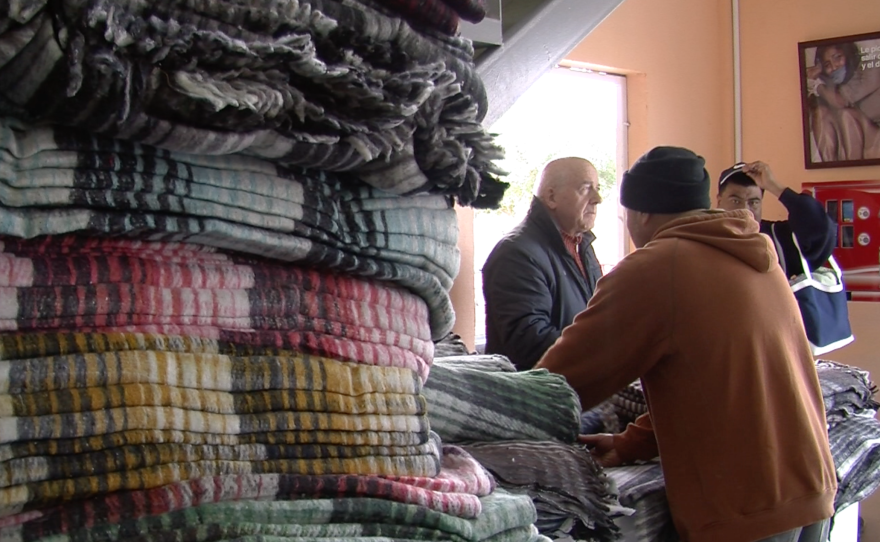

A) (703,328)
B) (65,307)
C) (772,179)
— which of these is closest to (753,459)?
(703,328)

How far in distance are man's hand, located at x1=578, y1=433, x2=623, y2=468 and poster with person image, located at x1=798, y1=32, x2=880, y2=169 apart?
8.97ft

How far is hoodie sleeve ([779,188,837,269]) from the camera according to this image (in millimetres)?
2693

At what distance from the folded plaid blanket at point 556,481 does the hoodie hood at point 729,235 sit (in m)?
0.68

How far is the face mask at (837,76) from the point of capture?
3.47m

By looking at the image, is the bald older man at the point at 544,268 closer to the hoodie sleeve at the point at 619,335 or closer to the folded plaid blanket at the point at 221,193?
the hoodie sleeve at the point at 619,335

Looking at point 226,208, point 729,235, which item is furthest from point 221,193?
point 729,235

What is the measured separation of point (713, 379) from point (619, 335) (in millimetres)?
151

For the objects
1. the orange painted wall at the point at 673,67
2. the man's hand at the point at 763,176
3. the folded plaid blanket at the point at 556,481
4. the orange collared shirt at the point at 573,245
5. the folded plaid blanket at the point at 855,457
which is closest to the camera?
the folded plaid blanket at the point at 556,481

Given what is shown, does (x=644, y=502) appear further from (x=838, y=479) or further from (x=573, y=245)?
(x=573, y=245)

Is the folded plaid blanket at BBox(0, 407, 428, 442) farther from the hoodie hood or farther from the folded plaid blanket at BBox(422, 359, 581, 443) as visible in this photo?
the hoodie hood

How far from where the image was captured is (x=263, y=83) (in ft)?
1.34

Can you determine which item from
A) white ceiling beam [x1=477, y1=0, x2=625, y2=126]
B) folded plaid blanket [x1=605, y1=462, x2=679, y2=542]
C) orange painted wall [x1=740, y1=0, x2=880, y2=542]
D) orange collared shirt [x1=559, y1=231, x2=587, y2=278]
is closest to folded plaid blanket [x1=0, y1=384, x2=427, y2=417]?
white ceiling beam [x1=477, y1=0, x2=625, y2=126]

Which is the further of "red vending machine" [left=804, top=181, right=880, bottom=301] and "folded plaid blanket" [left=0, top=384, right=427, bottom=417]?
"red vending machine" [left=804, top=181, right=880, bottom=301]

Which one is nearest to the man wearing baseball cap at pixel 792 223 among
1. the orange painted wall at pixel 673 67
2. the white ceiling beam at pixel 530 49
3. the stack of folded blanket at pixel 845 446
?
the orange painted wall at pixel 673 67
